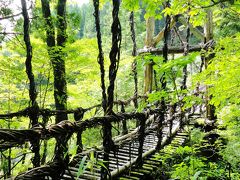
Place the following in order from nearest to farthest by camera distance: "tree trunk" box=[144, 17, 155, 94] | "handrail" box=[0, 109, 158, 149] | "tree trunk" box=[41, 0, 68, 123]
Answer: "handrail" box=[0, 109, 158, 149], "tree trunk" box=[41, 0, 68, 123], "tree trunk" box=[144, 17, 155, 94]

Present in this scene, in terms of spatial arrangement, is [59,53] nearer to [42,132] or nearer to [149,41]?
[149,41]

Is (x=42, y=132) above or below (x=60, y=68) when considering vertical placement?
below

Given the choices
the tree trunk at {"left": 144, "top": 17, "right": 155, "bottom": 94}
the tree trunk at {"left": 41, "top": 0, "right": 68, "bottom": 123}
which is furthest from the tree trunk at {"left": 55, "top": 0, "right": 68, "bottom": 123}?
the tree trunk at {"left": 144, "top": 17, "right": 155, "bottom": 94}

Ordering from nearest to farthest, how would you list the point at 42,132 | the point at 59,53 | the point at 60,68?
1. the point at 42,132
2. the point at 59,53
3. the point at 60,68

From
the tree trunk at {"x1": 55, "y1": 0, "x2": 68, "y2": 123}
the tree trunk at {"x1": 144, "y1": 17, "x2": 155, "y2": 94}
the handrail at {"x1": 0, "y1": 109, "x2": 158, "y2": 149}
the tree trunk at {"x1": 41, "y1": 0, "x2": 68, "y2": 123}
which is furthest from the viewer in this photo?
the tree trunk at {"x1": 144, "y1": 17, "x2": 155, "y2": 94}

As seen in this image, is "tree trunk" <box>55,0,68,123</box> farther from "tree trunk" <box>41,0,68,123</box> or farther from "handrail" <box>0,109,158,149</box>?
"handrail" <box>0,109,158,149</box>

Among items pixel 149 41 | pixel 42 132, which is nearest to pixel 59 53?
pixel 149 41

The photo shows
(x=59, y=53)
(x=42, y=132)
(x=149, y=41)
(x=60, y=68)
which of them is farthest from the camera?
(x=149, y=41)

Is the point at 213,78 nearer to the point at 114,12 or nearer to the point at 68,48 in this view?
the point at 114,12

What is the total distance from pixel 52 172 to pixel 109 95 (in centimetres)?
71

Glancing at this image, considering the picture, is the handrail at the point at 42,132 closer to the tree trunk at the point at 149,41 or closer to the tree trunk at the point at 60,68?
the tree trunk at the point at 60,68

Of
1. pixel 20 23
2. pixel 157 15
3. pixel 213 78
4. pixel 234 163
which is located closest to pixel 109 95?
pixel 157 15

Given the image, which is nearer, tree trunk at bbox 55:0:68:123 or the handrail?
the handrail

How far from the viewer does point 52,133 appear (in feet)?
4.05
